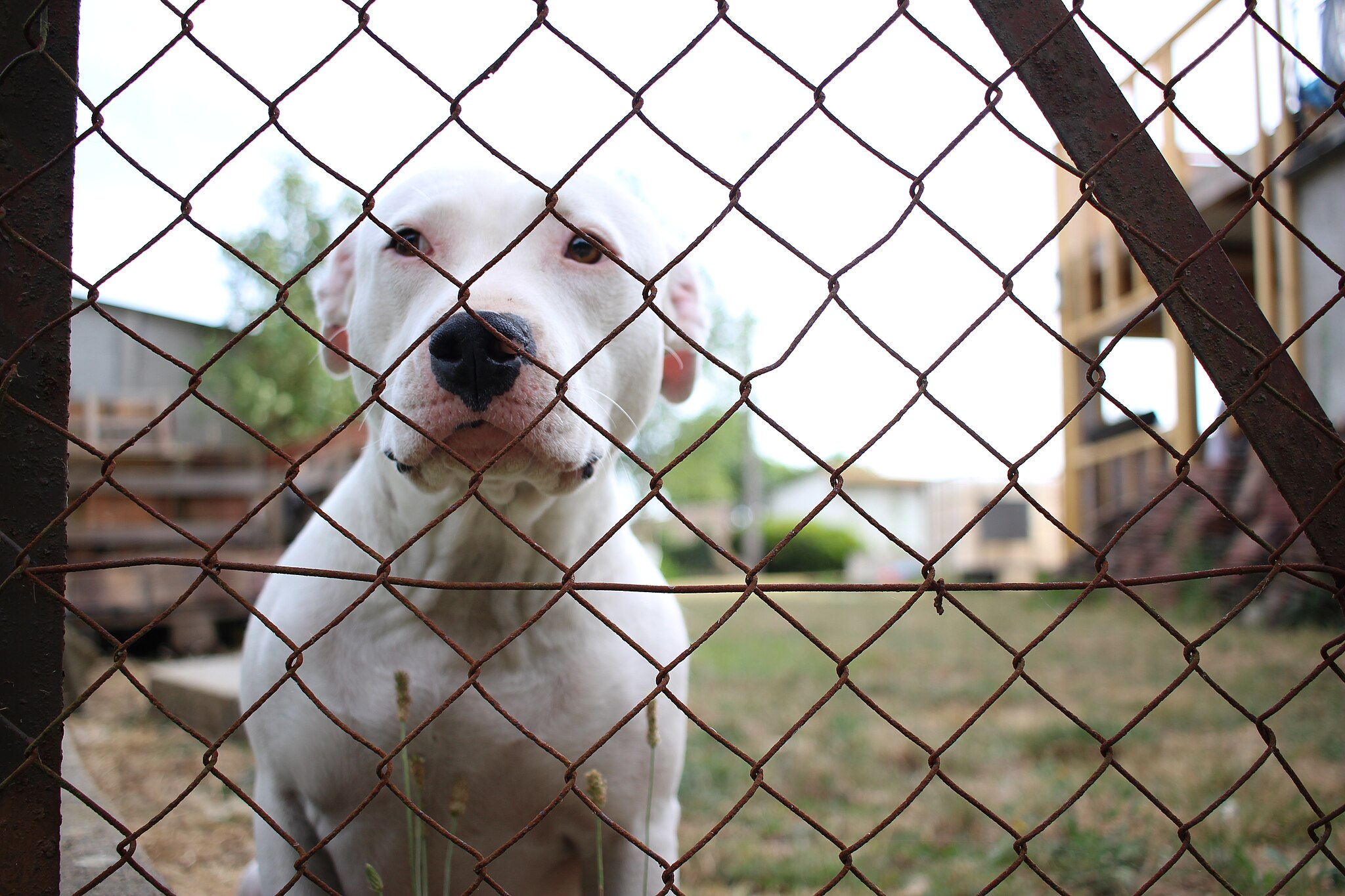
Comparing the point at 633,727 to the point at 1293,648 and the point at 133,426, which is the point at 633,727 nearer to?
the point at 1293,648

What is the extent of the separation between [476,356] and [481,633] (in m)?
0.65

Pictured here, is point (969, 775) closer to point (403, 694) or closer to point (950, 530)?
point (403, 694)

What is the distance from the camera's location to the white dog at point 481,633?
1.71m

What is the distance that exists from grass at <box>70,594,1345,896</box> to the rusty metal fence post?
1120mm

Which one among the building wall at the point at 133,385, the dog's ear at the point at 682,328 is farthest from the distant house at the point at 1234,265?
the building wall at the point at 133,385

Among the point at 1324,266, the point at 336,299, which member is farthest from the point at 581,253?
the point at 1324,266

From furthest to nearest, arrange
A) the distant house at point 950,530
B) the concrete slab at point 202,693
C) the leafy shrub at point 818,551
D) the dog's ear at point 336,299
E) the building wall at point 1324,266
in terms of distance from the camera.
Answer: the leafy shrub at point 818,551 < the distant house at point 950,530 < the building wall at point 1324,266 < the concrete slab at point 202,693 < the dog's ear at point 336,299

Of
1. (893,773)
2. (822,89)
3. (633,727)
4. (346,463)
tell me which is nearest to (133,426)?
(346,463)

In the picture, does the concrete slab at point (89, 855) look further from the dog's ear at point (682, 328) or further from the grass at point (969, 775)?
the dog's ear at point (682, 328)

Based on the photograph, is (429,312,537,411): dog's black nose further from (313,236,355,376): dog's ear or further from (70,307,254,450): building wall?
(70,307,254,450): building wall

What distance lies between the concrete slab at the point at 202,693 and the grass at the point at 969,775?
0.45 ft

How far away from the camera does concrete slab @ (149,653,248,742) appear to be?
406 centimetres

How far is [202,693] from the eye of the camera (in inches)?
165

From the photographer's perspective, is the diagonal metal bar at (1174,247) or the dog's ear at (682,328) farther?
the dog's ear at (682,328)
